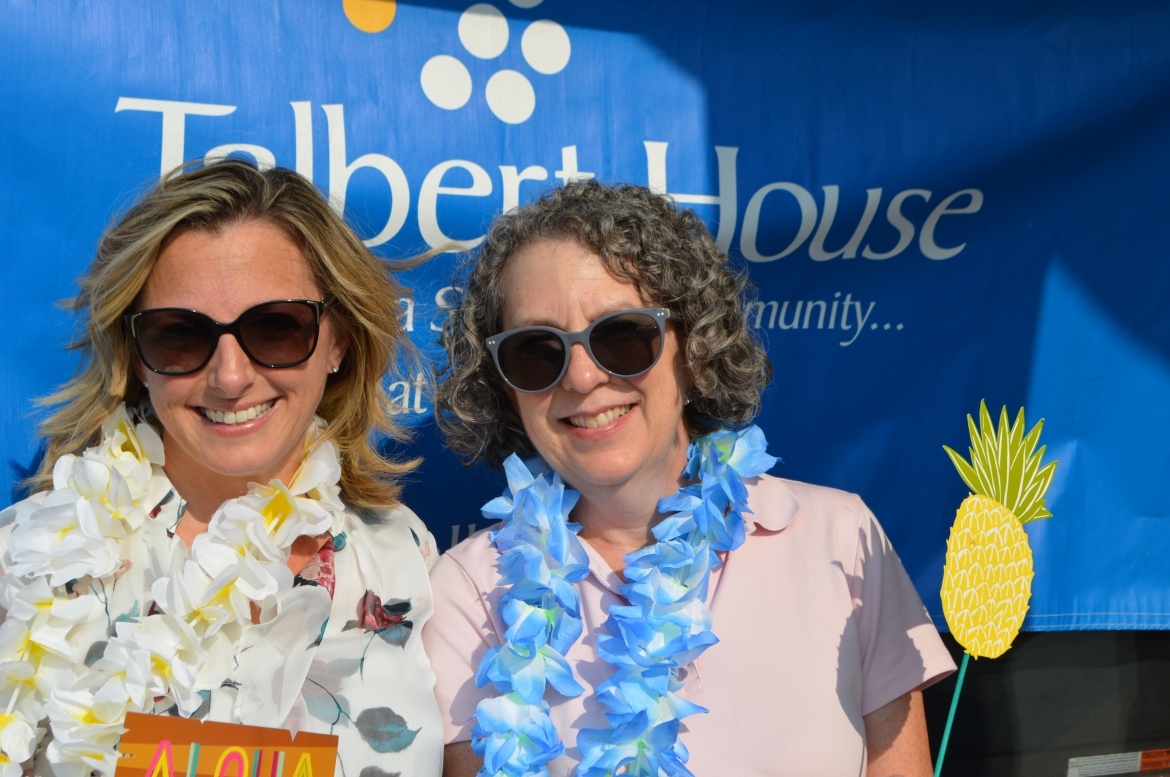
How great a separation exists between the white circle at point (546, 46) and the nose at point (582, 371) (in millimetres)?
961

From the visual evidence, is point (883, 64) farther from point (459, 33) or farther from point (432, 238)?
point (432, 238)

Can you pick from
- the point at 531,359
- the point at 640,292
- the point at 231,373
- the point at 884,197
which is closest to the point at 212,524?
the point at 231,373

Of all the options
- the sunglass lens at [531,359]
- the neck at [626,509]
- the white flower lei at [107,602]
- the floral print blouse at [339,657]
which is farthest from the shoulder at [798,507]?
the white flower lei at [107,602]

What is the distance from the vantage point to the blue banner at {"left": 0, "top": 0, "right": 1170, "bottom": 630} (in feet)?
7.93

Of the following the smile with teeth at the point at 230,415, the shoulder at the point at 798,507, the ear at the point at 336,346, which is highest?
the ear at the point at 336,346

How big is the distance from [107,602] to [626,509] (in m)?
0.93

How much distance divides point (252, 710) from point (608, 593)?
2.16ft

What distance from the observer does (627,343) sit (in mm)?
1805

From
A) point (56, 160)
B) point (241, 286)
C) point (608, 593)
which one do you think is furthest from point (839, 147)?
point (56, 160)

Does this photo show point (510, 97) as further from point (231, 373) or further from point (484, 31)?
point (231, 373)

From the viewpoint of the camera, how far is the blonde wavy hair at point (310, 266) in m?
1.75

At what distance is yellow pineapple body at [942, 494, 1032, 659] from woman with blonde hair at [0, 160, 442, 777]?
91 centimetres

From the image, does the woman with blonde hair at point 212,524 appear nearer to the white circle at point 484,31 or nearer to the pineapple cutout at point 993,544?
the white circle at point 484,31

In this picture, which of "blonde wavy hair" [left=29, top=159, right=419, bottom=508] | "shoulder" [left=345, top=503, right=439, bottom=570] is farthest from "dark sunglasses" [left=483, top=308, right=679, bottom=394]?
"shoulder" [left=345, top=503, right=439, bottom=570]
